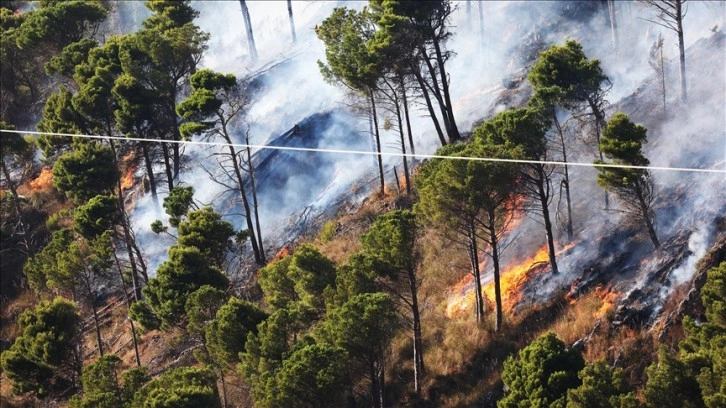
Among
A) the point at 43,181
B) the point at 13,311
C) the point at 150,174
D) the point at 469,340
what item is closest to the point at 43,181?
the point at 43,181

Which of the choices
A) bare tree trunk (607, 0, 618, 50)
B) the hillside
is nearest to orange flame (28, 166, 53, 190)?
the hillside

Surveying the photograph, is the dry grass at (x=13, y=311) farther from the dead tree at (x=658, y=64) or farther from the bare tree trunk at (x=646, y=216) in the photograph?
the dead tree at (x=658, y=64)

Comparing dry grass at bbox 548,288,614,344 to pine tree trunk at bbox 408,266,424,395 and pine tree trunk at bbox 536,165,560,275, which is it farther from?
pine tree trunk at bbox 408,266,424,395

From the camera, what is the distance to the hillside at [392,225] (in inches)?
1049

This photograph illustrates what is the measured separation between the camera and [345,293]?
28453 millimetres

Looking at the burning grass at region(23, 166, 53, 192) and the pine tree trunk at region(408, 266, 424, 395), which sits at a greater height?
the burning grass at region(23, 166, 53, 192)

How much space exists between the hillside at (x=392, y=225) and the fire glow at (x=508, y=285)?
0.38 ft

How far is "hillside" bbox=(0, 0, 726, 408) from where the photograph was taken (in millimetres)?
26656

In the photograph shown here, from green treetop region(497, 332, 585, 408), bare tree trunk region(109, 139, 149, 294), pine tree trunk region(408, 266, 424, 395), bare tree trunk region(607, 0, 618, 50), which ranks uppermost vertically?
bare tree trunk region(607, 0, 618, 50)

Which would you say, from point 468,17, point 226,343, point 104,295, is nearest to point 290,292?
point 226,343

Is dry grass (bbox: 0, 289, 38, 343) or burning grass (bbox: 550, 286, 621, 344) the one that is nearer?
burning grass (bbox: 550, 286, 621, 344)

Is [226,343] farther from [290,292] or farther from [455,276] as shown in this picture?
[455,276]

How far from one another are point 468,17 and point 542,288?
31.7 meters

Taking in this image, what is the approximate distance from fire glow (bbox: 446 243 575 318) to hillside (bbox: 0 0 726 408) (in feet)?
0.38
